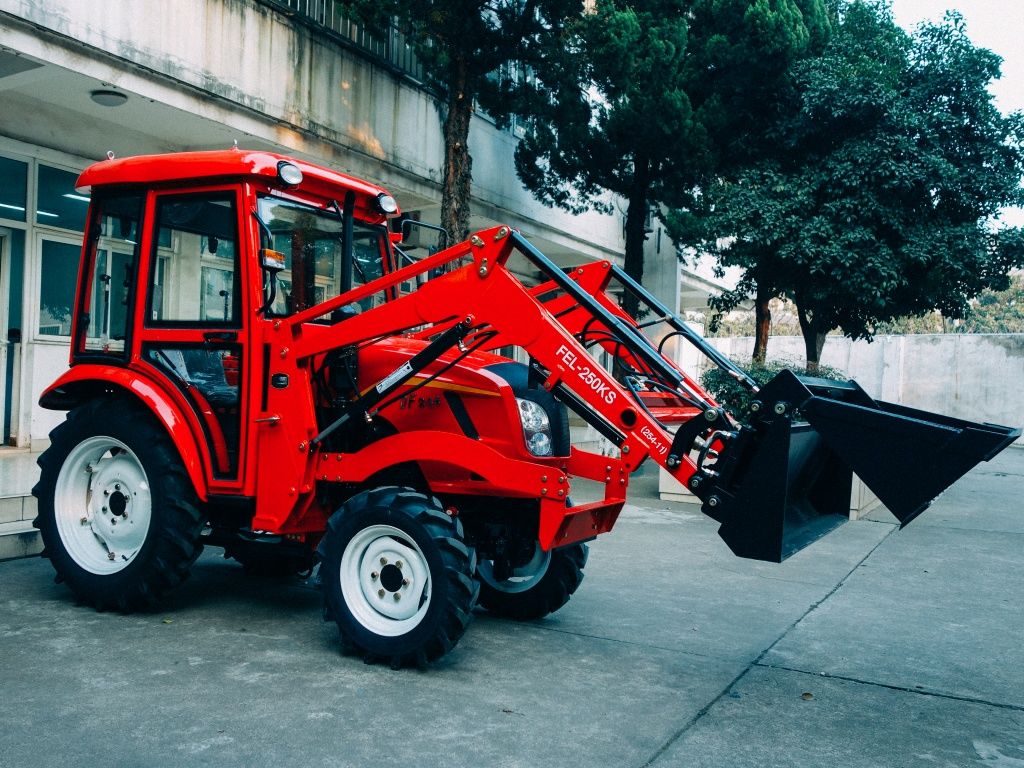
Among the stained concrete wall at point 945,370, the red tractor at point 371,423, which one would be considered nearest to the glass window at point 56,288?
the red tractor at point 371,423

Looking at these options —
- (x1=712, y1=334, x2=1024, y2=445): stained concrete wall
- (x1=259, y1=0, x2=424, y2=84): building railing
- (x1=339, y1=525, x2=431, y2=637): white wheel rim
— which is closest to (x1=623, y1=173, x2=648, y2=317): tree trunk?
(x1=259, y1=0, x2=424, y2=84): building railing

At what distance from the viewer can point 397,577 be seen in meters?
5.02

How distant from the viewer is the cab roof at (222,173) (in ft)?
18.0

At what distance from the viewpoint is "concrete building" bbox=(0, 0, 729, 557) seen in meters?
8.97

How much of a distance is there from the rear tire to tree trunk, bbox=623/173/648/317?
10.3 metres

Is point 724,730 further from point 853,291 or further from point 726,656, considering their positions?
point 853,291

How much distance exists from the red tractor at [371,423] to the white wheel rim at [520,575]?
2cm

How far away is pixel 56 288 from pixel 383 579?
8150 mm

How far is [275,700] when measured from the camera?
4.38 metres

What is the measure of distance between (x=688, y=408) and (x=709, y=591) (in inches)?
93.1

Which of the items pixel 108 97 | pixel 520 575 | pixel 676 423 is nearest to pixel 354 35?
pixel 108 97

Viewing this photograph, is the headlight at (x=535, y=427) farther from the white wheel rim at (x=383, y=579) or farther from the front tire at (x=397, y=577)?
the white wheel rim at (x=383, y=579)

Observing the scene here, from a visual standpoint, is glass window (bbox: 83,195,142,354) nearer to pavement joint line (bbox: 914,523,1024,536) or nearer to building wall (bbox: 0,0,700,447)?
building wall (bbox: 0,0,700,447)

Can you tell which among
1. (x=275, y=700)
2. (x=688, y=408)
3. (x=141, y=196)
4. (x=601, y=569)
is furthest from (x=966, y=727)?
(x=141, y=196)
